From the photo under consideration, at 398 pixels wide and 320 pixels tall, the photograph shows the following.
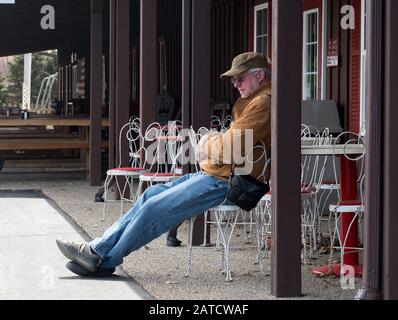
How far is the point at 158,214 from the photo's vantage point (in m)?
6.34

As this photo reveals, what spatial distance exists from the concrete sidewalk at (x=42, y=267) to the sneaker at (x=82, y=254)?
0.11m

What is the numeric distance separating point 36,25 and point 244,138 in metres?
20.4

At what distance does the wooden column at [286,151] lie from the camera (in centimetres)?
589

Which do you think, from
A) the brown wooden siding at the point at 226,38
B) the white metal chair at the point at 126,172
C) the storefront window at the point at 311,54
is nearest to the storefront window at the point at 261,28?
the brown wooden siding at the point at 226,38

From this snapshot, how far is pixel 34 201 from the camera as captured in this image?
39.4 feet

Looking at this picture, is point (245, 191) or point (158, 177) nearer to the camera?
point (245, 191)

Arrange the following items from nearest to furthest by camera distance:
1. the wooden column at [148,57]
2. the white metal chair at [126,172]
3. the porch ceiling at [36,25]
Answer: the white metal chair at [126,172], the wooden column at [148,57], the porch ceiling at [36,25]

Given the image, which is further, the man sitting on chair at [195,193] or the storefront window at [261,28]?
the storefront window at [261,28]

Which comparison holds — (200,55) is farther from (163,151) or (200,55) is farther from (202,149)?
(163,151)

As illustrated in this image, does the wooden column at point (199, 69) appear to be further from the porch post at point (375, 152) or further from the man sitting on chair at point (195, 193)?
the porch post at point (375, 152)

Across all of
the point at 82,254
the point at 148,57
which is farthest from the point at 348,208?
the point at 148,57

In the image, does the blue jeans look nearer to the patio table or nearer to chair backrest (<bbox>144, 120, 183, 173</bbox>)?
the patio table
